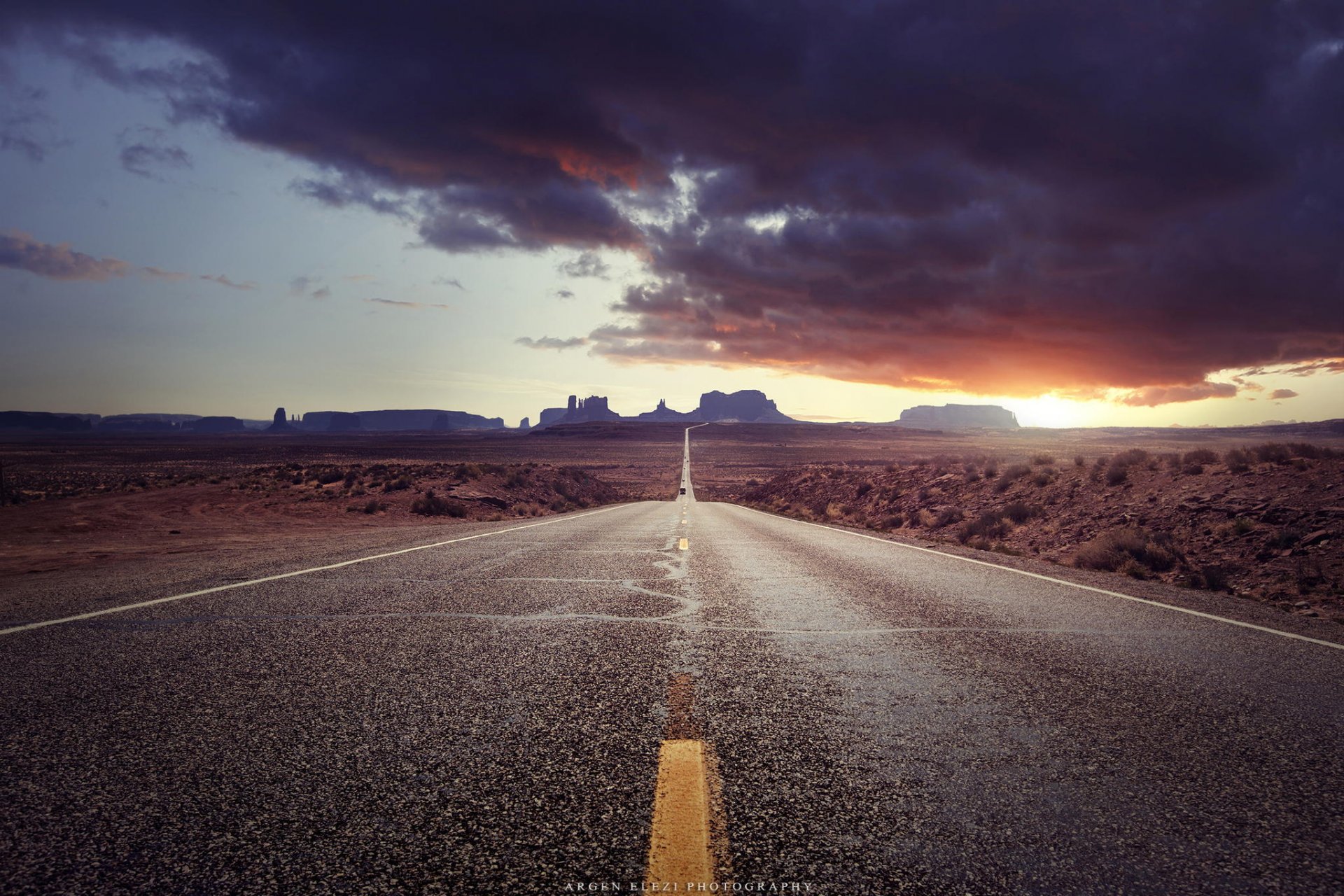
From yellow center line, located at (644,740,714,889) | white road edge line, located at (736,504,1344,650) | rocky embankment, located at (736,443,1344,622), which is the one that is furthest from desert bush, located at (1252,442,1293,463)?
yellow center line, located at (644,740,714,889)

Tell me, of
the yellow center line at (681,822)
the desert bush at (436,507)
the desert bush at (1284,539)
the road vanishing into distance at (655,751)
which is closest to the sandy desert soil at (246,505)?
the desert bush at (436,507)

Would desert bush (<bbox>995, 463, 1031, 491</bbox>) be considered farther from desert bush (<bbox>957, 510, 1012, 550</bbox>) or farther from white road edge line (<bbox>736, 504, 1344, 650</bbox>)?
white road edge line (<bbox>736, 504, 1344, 650</bbox>)

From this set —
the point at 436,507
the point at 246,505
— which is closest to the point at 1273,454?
the point at 436,507

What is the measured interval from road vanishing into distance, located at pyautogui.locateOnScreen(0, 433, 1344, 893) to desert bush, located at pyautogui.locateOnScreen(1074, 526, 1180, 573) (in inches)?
192

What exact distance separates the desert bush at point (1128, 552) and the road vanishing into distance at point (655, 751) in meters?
4.89

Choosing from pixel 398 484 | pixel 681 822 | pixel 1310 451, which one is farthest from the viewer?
pixel 398 484

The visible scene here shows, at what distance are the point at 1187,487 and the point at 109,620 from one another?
54.5 feet

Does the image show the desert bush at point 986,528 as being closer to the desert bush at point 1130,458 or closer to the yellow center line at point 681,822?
the desert bush at point 1130,458

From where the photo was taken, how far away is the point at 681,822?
223 centimetres

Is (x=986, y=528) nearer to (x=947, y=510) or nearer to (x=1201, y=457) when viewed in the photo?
(x=947, y=510)

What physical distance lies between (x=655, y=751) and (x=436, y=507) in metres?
21.5

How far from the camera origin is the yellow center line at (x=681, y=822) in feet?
6.42

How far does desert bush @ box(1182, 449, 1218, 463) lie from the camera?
45.9 ft

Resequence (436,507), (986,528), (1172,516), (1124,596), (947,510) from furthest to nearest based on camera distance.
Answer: (436,507) → (947,510) → (986,528) → (1172,516) → (1124,596)
